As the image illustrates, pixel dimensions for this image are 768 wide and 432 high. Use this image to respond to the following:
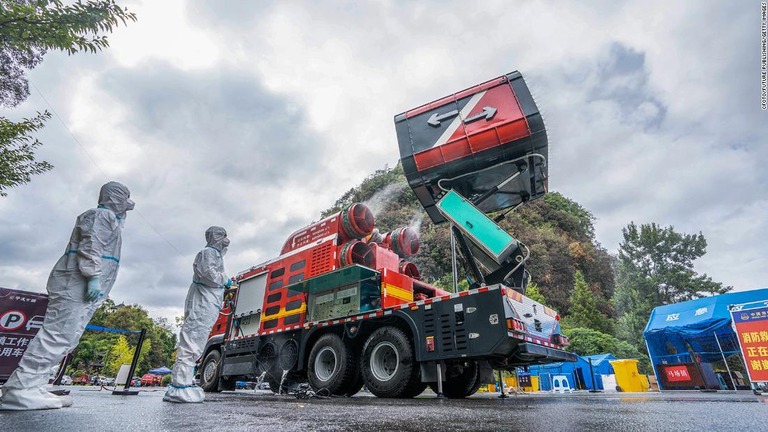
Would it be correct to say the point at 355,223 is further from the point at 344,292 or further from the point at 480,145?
the point at 480,145

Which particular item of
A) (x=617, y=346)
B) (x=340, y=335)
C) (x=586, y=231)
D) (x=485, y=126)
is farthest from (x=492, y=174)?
(x=586, y=231)

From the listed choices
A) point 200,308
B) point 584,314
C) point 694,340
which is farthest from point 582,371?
point 200,308

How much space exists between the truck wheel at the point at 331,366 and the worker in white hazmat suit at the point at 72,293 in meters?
3.59

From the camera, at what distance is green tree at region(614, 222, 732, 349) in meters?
29.1

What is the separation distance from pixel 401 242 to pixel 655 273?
31.9 metres

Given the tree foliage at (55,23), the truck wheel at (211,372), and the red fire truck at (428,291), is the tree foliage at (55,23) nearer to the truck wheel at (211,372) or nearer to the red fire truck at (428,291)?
the red fire truck at (428,291)

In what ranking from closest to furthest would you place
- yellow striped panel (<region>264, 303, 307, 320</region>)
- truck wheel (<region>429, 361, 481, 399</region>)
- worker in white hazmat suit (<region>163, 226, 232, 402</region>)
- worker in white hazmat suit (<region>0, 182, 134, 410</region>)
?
1. worker in white hazmat suit (<region>0, 182, 134, 410</region>)
2. worker in white hazmat suit (<region>163, 226, 232, 402</region>)
3. truck wheel (<region>429, 361, 481, 399</region>)
4. yellow striped panel (<region>264, 303, 307, 320</region>)

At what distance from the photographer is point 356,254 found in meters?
7.13

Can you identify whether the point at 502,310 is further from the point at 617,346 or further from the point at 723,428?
the point at 617,346

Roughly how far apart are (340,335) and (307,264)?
177cm

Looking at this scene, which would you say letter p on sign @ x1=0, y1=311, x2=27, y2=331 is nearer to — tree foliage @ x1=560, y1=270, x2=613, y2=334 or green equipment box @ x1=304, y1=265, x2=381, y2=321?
green equipment box @ x1=304, y1=265, x2=381, y2=321

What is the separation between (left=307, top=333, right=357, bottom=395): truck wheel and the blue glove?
3.77 meters

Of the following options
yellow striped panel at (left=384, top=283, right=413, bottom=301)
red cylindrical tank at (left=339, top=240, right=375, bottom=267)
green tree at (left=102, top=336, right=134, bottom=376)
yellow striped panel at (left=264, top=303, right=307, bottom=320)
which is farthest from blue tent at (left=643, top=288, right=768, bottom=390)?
green tree at (left=102, top=336, right=134, bottom=376)

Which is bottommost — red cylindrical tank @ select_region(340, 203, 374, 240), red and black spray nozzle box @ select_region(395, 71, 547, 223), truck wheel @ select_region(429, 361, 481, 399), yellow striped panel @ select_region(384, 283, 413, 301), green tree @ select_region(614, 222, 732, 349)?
truck wheel @ select_region(429, 361, 481, 399)
